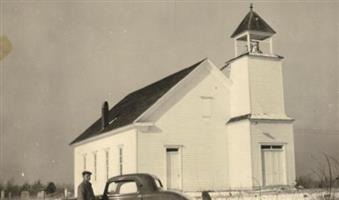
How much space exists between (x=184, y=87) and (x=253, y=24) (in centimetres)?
409

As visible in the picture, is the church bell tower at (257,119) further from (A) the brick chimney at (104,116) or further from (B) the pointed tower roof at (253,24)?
(A) the brick chimney at (104,116)

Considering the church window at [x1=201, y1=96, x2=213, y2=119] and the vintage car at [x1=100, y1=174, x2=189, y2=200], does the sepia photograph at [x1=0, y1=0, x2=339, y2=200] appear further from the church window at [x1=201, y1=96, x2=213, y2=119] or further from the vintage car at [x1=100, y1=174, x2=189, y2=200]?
the vintage car at [x1=100, y1=174, x2=189, y2=200]

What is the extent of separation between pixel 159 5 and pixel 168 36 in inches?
131

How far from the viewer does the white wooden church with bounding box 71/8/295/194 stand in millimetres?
22078

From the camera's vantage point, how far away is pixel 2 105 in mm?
19328

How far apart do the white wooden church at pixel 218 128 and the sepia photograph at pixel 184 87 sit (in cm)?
4

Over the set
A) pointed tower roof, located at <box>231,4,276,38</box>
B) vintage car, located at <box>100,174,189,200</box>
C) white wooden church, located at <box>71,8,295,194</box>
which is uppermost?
pointed tower roof, located at <box>231,4,276,38</box>

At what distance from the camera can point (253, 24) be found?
23.8 m

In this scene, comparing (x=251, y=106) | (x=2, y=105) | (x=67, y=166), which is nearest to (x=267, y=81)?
(x=251, y=106)

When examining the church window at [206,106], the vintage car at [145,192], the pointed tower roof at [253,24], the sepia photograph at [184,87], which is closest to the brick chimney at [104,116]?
the sepia photograph at [184,87]

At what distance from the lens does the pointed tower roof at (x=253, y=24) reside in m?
23.8

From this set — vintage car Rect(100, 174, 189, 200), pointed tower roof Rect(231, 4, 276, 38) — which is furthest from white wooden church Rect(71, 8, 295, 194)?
vintage car Rect(100, 174, 189, 200)

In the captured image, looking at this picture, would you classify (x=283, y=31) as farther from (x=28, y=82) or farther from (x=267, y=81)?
(x=28, y=82)

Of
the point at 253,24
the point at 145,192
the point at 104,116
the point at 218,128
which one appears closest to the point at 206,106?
the point at 218,128
